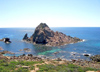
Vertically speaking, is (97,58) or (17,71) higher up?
(17,71)

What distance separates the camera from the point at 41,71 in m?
24.4

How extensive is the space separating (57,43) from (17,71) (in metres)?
63.9

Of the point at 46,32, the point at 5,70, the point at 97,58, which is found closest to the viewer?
the point at 5,70

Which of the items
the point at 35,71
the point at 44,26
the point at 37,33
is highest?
the point at 44,26

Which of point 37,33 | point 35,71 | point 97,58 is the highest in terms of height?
point 37,33

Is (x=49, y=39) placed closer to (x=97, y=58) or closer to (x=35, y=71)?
(x=97, y=58)

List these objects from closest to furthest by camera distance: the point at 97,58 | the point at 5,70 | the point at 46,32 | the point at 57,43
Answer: the point at 5,70 → the point at 97,58 → the point at 57,43 → the point at 46,32

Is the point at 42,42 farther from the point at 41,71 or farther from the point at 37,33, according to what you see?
the point at 41,71

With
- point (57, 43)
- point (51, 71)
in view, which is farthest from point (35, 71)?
point (57, 43)

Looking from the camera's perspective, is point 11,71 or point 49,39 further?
point 49,39

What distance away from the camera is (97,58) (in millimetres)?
A: 49750

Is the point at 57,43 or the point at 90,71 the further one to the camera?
the point at 57,43

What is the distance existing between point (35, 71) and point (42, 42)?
214 feet

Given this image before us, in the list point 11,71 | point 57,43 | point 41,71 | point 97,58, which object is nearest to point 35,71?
point 41,71
